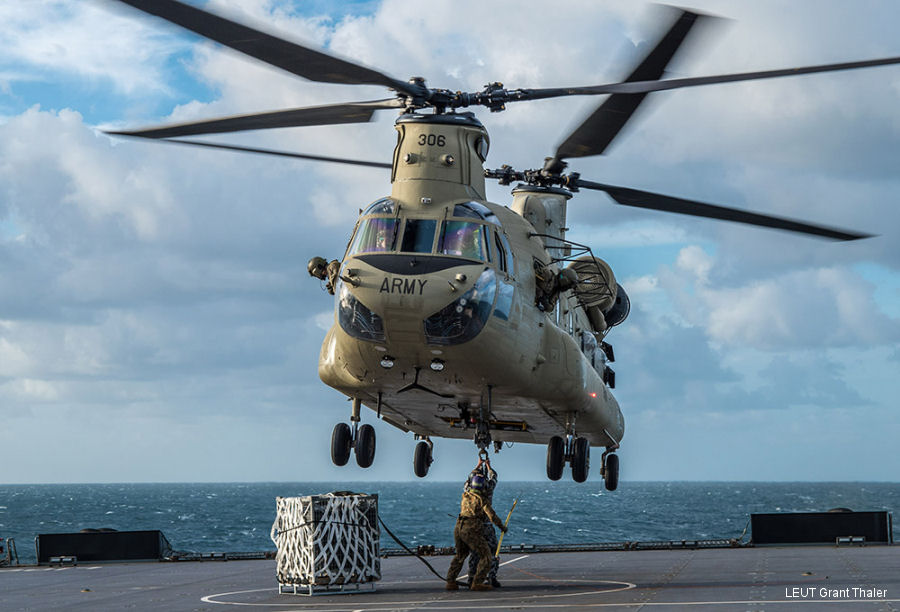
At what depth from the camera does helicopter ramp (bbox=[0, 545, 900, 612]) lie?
52.3 ft

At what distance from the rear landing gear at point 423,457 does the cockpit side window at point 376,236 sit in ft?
24.3

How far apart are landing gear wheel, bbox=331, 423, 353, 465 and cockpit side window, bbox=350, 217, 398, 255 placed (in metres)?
4.13

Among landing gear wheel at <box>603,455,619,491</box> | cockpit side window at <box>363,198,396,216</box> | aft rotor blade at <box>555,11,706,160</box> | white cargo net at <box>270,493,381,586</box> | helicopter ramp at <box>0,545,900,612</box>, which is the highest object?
aft rotor blade at <box>555,11,706,160</box>

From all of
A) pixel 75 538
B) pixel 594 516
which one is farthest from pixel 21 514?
pixel 75 538

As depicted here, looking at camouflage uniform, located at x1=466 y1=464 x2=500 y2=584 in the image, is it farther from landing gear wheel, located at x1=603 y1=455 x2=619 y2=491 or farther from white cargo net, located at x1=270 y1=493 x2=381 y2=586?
landing gear wheel, located at x1=603 y1=455 x2=619 y2=491

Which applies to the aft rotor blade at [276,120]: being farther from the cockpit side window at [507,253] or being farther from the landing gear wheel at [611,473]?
the landing gear wheel at [611,473]

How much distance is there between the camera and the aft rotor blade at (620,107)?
20281 mm

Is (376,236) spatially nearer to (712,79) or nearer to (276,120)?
(276,120)

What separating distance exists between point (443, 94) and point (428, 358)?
533 centimetres

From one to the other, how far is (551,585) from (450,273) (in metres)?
6.01

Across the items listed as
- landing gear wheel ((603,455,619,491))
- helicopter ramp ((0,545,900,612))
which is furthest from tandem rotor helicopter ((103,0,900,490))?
landing gear wheel ((603,455,619,491))

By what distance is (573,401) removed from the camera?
70.7 ft

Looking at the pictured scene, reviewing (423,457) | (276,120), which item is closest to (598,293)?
(423,457)

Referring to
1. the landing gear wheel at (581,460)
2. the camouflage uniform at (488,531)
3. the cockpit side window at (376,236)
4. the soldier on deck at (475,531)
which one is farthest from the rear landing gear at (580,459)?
the cockpit side window at (376,236)
